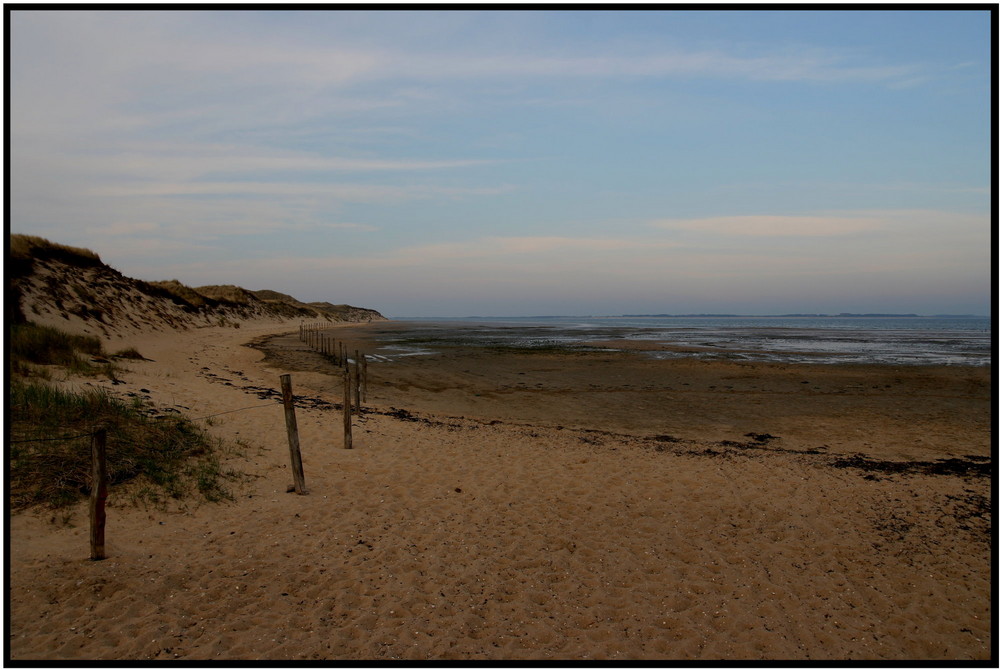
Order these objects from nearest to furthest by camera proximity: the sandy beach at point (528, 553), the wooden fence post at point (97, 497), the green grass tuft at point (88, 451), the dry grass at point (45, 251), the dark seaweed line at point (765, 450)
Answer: the sandy beach at point (528, 553) → the wooden fence post at point (97, 497) → the green grass tuft at point (88, 451) → the dark seaweed line at point (765, 450) → the dry grass at point (45, 251)

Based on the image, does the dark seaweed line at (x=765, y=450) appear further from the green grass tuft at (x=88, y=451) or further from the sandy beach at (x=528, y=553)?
the green grass tuft at (x=88, y=451)

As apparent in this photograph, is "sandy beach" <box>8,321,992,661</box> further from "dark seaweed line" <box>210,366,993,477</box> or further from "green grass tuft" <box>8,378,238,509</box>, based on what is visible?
"green grass tuft" <box>8,378,238,509</box>

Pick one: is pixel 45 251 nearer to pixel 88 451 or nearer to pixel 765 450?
pixel 88 451

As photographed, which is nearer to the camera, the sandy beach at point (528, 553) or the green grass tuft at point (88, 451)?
the sandy beach at point (528, 553)

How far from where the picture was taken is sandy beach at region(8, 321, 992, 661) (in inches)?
201

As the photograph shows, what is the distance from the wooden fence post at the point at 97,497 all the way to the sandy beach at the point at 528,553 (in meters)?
0.18

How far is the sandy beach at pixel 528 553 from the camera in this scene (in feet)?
16.8

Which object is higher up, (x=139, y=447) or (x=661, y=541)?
(x=139, y=447)

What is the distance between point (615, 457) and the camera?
11.1 metres

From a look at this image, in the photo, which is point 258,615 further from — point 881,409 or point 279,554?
point 881,409

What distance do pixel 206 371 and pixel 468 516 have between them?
55.5ft

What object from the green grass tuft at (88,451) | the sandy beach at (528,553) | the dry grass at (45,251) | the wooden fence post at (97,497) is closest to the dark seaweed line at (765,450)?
the sandy beach at (528,553)

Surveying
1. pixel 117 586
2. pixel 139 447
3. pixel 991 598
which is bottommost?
pixel 991 598

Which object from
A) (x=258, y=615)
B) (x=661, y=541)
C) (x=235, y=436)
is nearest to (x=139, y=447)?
(x=235, y=436)
